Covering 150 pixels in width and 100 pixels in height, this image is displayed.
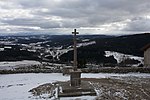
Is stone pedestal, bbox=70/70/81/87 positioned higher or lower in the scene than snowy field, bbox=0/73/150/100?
higher

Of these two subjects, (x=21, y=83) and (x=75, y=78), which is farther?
(x=21, y=83)

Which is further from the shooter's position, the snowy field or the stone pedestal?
the stone pedestal

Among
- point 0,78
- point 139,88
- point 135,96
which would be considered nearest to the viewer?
point 135,96

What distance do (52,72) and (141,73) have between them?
9.39 metres

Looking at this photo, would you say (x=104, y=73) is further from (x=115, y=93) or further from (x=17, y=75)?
(x=115, y=93)

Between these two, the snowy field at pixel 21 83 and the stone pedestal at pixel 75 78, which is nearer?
the snowy field at pixel 21 83

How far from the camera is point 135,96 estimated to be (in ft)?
A: 53.3

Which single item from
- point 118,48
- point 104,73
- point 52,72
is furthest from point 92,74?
point 118,48

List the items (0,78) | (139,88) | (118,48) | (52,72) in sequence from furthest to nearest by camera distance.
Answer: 1. (118,48)
2. (52,72)
3. (0,78)
4. (139,88)

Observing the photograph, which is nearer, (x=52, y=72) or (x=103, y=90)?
(x=103, y=90)

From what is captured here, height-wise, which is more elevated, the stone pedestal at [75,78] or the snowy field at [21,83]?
the stone pedestal at [75,78]

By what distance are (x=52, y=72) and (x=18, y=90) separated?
8.94 meters

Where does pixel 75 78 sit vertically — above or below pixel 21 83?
above

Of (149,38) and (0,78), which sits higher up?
(149,38)
